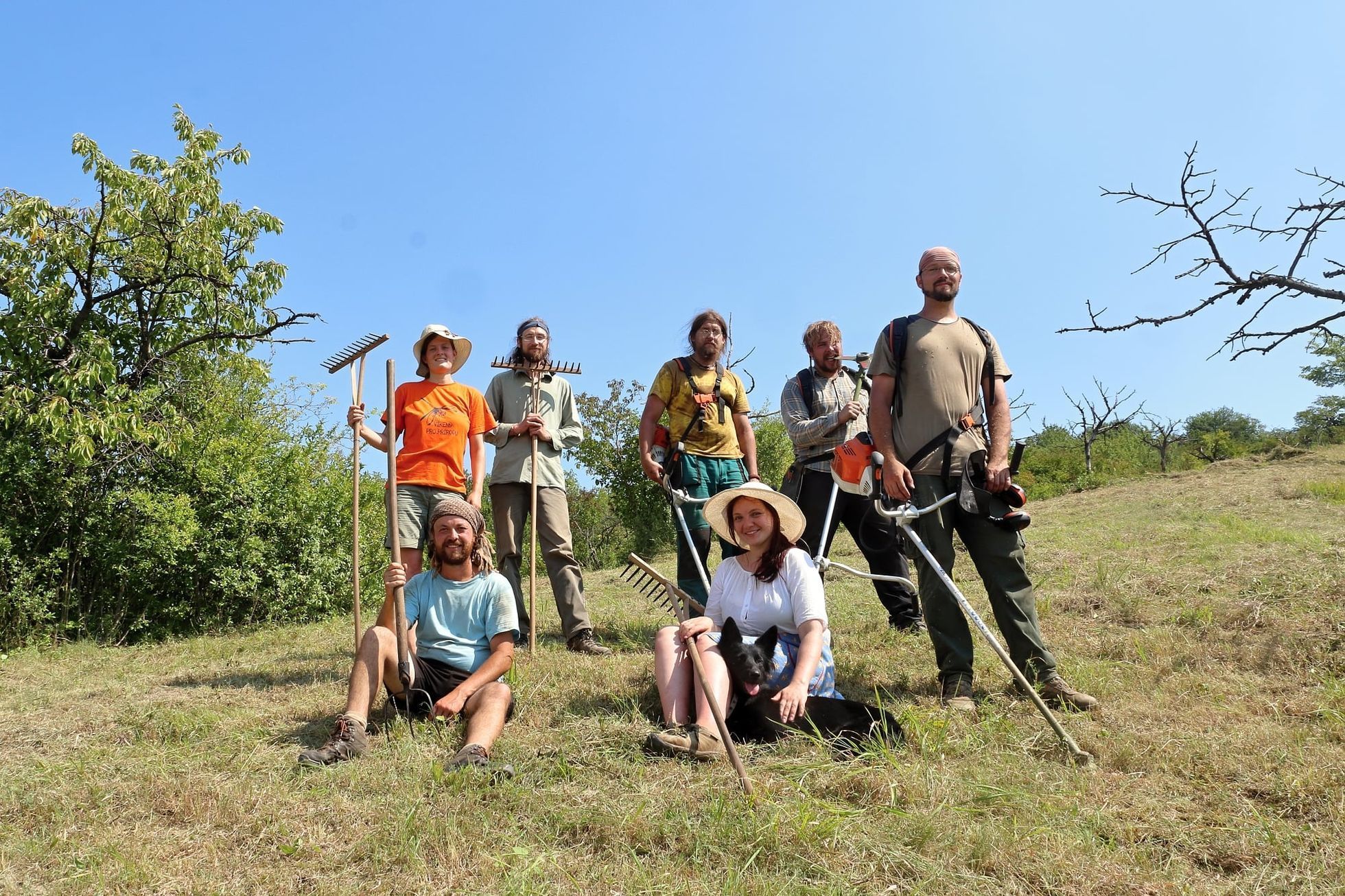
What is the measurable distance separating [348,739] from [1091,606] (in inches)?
199

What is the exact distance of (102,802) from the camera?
310 centimetres

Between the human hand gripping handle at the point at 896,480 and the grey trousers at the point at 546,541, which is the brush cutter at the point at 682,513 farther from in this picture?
the human hand gripping handle at the point at 896,480

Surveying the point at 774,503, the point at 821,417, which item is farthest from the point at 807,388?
the point at 774,503

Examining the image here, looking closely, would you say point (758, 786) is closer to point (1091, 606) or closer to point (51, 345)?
point (1091, 606)

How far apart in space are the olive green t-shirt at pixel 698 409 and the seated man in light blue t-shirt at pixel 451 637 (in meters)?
1.84

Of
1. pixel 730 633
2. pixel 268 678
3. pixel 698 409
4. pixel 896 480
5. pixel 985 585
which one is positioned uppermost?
pixel 698 409

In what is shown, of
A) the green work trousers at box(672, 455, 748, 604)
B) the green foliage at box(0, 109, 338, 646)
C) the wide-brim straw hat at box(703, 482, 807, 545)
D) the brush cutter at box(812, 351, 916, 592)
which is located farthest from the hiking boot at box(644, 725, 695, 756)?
the green foliage at box(0, 109, 338, 646)

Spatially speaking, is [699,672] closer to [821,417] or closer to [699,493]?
[699,493]

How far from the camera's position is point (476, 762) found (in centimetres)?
328

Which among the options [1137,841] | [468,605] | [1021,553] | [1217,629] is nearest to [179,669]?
[468,605]

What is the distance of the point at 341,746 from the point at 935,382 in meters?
3.09

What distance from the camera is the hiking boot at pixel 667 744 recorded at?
10.9ft

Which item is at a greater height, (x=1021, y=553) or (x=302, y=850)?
(x=1021, y=553)

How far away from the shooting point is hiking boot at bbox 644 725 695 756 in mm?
3318
